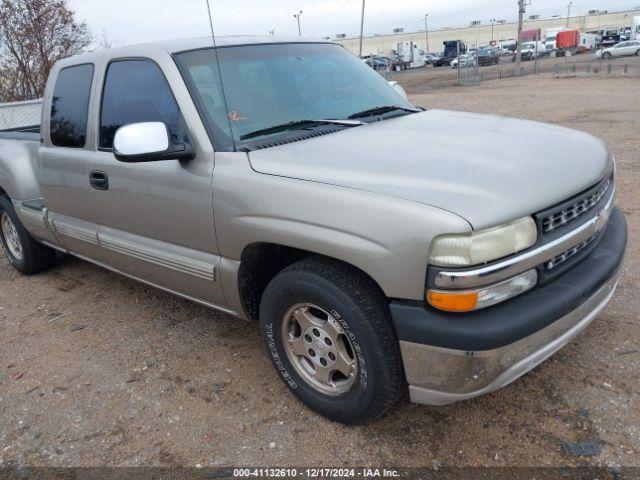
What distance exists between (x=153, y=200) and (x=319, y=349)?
131 centimetres

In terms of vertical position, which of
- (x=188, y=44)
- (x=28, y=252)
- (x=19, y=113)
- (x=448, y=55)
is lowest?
(x=448, y=55)

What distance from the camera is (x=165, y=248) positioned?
3309 millimetres

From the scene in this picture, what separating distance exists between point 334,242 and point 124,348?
2.04 metres

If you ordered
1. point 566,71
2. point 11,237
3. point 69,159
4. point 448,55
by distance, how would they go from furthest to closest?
1. point 448,55
2. point 566,71
3. point 11,237
4. point 69,159

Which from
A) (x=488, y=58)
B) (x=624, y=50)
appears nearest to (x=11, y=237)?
(x=488, y=58)

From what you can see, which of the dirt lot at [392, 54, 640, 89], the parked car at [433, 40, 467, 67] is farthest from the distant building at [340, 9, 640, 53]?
the dirt lot at [392, 54, 640, 89]

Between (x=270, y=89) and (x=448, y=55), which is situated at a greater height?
(x=270, y=89)

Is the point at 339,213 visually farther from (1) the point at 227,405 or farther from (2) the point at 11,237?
(2) the point at 11,237

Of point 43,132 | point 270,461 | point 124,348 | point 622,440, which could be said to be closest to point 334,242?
point 270,461

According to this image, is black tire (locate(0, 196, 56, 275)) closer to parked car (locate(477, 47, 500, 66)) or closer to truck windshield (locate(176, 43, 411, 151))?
truck windshield (locate(176, 43, 411, 151))

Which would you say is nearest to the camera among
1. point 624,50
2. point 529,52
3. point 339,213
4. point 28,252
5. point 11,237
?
point 339,213

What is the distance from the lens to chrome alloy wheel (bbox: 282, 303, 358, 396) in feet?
8.59

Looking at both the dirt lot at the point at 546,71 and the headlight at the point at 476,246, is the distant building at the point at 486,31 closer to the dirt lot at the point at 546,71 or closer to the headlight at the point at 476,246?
the dirt lot at the point at 546,71

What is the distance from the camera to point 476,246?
2.10 m
